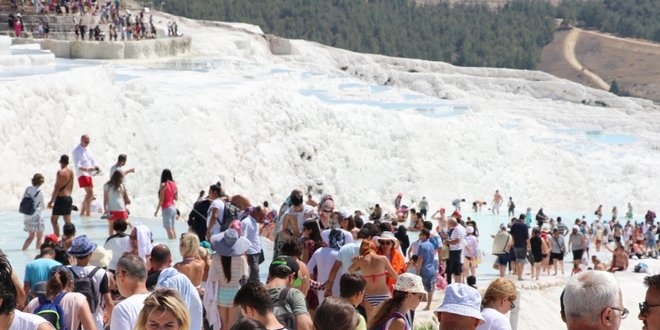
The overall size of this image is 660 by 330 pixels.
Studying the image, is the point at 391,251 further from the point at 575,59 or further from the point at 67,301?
the point at 575,59

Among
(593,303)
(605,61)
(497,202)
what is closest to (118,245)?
(593,303)

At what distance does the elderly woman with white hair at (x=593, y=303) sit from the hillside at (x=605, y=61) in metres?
93.4

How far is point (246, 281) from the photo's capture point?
26.0 feet

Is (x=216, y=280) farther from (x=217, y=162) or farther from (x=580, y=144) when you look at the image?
(x=580, y=144)

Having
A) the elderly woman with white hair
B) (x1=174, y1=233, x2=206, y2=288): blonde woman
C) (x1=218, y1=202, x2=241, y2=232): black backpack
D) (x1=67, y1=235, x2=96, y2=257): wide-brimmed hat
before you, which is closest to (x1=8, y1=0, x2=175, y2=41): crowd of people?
(x1=218, y1=202, x2=241, y2=232): black backpack

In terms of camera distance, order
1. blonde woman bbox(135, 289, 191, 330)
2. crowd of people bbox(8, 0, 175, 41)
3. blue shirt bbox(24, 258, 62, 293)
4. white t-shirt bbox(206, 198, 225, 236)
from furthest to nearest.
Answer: crowd of people bbox(8, 0, 175, 41) → white t-shirt bbox(206, 198, 225, 236) → blue shirt bbox(24, 258, 62, 293) → blonde woman bbox(135, 289, 191, 330)

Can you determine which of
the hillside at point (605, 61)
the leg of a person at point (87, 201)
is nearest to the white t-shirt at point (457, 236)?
the leg of a person at point (87, 201)

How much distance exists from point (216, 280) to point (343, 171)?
22.7 meters

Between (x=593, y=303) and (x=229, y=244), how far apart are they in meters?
4.01

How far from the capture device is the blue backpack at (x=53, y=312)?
20.0 ft

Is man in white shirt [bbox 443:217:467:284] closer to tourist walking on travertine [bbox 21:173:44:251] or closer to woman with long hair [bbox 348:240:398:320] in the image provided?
tourist walking on travertine [bbox 21:173:44:251]

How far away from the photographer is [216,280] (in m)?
7.91

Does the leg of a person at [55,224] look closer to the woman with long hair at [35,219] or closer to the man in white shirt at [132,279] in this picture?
the woman with long hair at [35,219]

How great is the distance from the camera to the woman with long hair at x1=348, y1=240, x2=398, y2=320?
26.6ft
